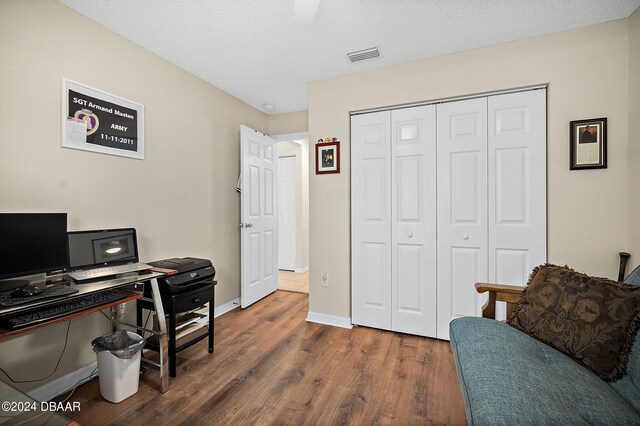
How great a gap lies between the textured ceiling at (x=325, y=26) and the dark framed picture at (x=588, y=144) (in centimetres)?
75

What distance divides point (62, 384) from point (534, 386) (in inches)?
103

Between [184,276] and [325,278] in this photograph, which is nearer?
[184,276]

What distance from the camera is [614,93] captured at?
6.77 feet

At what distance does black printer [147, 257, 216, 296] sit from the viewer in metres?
2.01

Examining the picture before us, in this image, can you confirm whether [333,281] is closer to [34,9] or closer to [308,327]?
[308,327]

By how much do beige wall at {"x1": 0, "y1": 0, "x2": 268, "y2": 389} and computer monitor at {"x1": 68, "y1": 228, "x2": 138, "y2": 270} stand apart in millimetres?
145

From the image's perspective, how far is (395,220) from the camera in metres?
2.70

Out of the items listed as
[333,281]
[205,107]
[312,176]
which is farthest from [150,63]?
[333,281]

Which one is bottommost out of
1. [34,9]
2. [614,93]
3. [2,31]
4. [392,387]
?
[392,387]

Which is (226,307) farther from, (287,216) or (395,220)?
(287,216)

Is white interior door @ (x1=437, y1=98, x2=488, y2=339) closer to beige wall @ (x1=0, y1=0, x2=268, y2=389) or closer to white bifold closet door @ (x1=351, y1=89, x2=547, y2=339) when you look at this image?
white bifold closet door @ (x1=351, y1=89, x2=547, y2=339)

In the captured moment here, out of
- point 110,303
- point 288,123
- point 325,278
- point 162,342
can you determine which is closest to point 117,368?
point 162,342

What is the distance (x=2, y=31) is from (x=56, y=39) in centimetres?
27

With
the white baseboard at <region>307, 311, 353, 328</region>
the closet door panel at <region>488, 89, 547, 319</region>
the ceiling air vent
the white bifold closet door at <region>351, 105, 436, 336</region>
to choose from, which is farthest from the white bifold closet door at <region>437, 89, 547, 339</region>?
the white baseboard at <region>307, 311, 353, 328</region>
